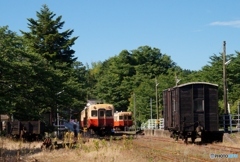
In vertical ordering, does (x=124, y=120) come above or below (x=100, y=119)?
below

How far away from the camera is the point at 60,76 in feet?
122

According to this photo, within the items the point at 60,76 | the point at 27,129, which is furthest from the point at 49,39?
the point at 27,129

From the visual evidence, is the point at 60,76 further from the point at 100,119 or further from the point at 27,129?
the point at 27,129

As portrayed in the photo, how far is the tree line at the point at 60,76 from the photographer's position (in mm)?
30234

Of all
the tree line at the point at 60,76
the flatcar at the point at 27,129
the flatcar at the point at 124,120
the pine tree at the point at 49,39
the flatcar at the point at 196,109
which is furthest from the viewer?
the flatcar at the point at 124,120

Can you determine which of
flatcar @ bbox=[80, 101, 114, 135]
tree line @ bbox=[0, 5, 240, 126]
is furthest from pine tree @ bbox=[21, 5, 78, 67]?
flatcar @ bbox=[80, 101, 114, 135]

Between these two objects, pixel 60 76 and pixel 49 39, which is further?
pixel 49 39

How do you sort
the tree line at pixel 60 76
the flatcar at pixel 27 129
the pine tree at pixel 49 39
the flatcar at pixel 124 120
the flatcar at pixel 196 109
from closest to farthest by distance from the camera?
1. the flatcar at pixel 196 109
2. the flatcar at pixel 27 129
3. the tree line at pixel 60 76
4. the pine tree at pixel 49 39
5. the flatcar at pixel 124 120

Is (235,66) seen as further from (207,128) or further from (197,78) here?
(207,128)

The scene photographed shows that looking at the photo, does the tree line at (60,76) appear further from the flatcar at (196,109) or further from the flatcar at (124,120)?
the flatcar at (196,109)

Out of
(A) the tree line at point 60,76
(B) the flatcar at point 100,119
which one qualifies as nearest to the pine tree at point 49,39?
(A) the tree line at point 60,76

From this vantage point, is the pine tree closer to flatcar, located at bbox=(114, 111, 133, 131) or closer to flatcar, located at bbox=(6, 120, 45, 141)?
flatcar, located at bbox=(114, 111, 133, 131)

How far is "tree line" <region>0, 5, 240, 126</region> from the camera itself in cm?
3023

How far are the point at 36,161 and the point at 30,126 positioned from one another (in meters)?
12.3
